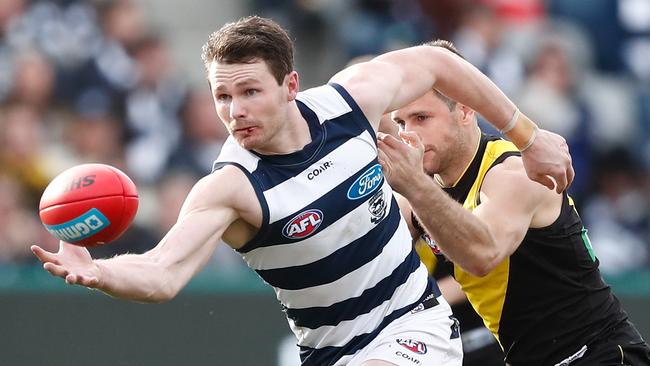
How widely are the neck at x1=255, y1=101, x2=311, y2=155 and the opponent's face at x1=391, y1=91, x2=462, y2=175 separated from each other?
96 centimetres

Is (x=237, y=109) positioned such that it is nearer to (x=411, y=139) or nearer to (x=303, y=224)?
(x=303, y=224)

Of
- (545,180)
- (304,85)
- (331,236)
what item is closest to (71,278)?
(331,236)

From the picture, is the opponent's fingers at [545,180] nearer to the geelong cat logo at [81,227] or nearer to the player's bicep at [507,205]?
the player's bicep at [507,205]

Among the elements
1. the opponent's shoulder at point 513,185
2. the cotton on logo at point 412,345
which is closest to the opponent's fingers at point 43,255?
the cotton on logo at point 412,345

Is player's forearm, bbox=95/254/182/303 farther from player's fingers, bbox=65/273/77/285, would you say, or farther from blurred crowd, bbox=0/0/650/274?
blurred crowd, bbox=0/0/650/274

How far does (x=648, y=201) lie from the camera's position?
11812 millimetres

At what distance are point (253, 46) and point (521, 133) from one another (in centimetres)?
154

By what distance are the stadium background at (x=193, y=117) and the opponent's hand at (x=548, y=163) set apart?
3394 mm

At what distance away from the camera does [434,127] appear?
6.60 meters

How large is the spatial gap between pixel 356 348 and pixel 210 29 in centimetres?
692

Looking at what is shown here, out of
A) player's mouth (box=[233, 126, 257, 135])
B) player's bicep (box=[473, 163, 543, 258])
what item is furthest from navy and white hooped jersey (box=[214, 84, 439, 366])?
player's bicep (box=[473, 163, 543, 258])

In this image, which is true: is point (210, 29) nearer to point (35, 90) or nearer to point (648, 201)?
point (35, 90)

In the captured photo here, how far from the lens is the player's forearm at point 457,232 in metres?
5.85

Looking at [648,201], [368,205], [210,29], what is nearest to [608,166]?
[648,201]
